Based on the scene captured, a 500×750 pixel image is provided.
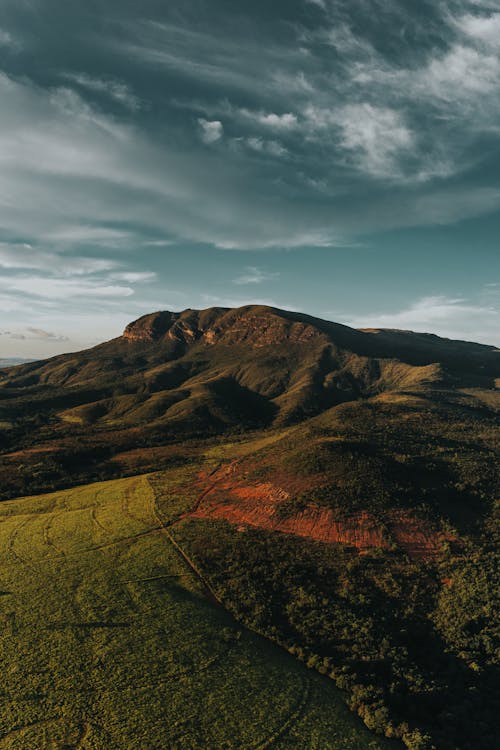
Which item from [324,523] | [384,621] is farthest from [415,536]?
[384,621]

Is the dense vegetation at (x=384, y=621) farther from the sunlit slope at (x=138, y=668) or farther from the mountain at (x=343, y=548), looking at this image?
the sunlit slope at (x=138, y=668)

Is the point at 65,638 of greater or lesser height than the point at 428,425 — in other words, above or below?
below

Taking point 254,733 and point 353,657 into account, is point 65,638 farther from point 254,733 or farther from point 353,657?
point 353,657

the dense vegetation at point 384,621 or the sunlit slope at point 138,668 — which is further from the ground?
the dense vegetation at point 384,621

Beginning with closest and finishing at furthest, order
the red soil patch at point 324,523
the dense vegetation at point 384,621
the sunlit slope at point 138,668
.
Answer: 1. the sunlit slope at point 138,668
2. the dense vegetation at point 384,621
3. the red soil patch at point 324,523

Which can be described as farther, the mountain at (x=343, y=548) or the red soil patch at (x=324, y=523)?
the red soil patch at (x=324, y=523)

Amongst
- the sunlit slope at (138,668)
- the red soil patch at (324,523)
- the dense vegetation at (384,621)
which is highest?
the red soil patch at (324,523)

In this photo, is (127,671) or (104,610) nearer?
(127,671)

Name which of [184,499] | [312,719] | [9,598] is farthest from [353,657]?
[184,499]

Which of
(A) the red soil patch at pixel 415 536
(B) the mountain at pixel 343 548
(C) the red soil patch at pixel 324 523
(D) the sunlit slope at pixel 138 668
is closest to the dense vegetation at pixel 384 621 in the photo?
(B) the mountain at pixel 343 548

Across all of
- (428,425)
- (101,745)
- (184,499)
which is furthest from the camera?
(428,425)
